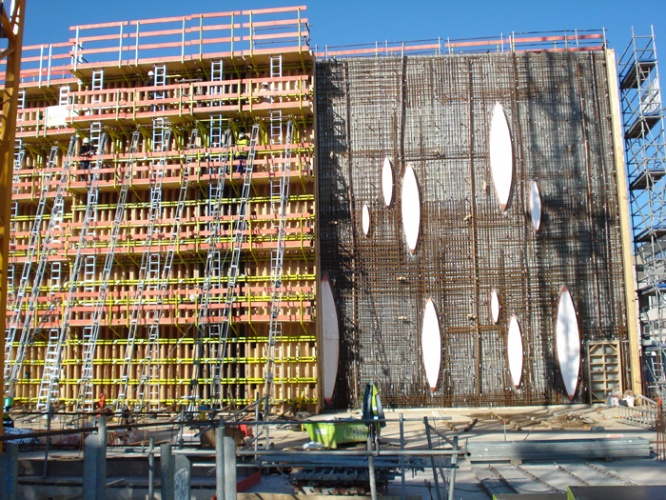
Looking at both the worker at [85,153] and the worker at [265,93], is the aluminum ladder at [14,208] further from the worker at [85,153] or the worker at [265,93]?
the worker at [265,93]

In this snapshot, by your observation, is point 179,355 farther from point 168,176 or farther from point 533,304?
point 533,304

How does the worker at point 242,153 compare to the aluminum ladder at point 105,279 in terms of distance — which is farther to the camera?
the worker at point 242,153

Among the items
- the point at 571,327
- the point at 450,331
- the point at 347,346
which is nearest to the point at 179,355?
the point at 347,346

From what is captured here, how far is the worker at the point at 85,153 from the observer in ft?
80.4

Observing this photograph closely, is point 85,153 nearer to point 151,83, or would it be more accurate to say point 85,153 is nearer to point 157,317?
point 151,83

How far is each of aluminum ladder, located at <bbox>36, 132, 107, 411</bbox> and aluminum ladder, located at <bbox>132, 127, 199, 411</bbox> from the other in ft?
8.97

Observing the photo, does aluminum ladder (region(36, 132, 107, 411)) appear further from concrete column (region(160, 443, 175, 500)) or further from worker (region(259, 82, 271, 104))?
concrete column (region(160, 443, 175, 500))

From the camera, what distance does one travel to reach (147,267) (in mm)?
23344

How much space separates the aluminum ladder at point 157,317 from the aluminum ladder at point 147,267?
42 centimetres

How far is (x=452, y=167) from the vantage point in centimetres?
2434

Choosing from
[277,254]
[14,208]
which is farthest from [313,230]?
[14,208]

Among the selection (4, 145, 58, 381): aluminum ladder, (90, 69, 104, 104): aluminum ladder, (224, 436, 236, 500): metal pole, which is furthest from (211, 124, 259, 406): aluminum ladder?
(224, 436, 236, 500): metal pole

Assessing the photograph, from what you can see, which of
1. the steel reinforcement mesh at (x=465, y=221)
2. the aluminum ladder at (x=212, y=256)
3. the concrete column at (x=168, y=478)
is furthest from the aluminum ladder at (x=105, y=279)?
the concrete column at (x=168, y=478)

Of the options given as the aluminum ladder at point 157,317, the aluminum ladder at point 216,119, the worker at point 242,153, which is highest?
the aluminum ladder at point 216,119
